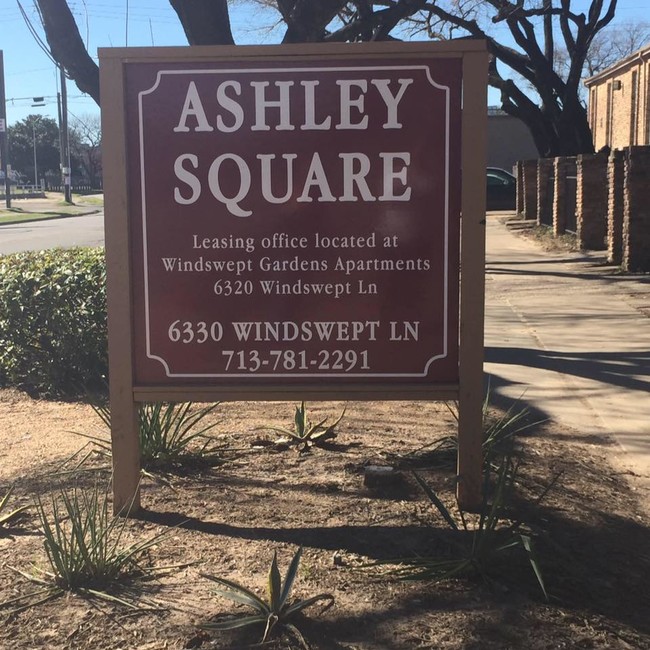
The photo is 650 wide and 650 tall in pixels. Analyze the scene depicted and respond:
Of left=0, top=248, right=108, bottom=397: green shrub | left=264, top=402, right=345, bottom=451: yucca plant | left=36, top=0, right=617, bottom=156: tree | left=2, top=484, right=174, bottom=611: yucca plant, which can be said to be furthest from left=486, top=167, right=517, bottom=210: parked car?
left=2, top=484, right=174, bottom=611: yucca plant

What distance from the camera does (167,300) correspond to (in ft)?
13.4

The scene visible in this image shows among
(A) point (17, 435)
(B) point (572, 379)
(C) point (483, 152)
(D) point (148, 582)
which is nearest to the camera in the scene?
(D) point (148, 582)

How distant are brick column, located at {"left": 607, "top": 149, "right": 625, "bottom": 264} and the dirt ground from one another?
970 centimetres

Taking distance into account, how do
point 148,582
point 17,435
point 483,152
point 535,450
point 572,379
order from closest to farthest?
point 148,582
point 483,152
point 535,450
point 17,435
point 572,379

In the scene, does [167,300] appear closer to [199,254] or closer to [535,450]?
[199,254]

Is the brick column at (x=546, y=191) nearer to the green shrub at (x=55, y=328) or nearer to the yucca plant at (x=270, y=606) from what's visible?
the green shrub at (x=55, y=328)

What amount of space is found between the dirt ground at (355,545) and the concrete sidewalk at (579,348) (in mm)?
454

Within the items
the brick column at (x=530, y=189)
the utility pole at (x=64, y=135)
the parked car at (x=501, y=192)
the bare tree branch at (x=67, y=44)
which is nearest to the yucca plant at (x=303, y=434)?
the bare tree branch at (x=67, y=44)

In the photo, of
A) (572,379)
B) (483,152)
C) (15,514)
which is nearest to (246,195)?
(483,152)

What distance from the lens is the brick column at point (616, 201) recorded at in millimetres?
14430

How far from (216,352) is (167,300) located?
0.33 m

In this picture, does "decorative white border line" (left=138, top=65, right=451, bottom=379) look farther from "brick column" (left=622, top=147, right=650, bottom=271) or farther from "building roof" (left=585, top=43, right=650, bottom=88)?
"building roof" (left=585, top=43, right=650, bottom=88)

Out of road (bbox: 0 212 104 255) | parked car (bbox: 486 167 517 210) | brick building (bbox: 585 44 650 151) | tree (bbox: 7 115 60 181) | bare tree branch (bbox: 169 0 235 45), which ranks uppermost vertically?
tree (bbox: 7 115 60 181)

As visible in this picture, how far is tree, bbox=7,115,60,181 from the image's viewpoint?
367 feet
